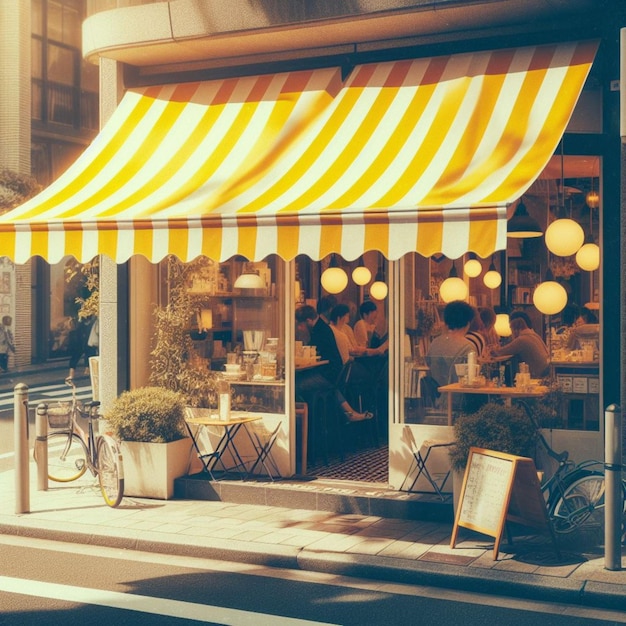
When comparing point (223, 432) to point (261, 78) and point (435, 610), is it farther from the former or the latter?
point (435, 610)

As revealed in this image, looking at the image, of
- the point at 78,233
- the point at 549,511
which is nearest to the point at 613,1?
the point at 549,511

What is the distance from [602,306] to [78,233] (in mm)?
4807

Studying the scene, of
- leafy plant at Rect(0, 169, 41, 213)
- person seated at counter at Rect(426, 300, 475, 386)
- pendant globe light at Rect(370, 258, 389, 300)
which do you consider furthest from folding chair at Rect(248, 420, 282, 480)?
leafy plant at Rect(0, 169, 41, 213)

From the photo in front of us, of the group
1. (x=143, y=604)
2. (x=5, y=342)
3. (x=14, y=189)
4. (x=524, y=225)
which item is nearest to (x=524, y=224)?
(x=524, y=225)

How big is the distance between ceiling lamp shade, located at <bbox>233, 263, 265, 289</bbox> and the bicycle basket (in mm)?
2344

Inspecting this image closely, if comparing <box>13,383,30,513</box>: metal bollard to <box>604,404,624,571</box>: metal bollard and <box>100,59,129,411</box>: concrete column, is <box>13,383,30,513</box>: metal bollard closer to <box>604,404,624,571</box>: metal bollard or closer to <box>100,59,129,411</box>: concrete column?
<box>100,59,129,411</box>: concrete column

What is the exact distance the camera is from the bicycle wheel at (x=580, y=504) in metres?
8.14

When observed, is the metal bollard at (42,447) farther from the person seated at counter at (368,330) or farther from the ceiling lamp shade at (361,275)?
the ceiling lamp shade at (361,275)

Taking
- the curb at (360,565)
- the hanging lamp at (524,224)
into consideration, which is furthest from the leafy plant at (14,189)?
the curb at (360,565)

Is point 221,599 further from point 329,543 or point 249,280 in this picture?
→ point 249,280

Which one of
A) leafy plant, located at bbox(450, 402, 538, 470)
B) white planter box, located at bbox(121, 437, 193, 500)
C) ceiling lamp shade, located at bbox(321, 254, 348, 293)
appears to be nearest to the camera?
leafy plant, located at bbox(450, 402, 538, 470)

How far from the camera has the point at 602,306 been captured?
9.15 m

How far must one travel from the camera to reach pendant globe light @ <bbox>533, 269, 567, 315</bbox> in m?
9.55

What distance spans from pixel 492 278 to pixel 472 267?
13.7 inches
